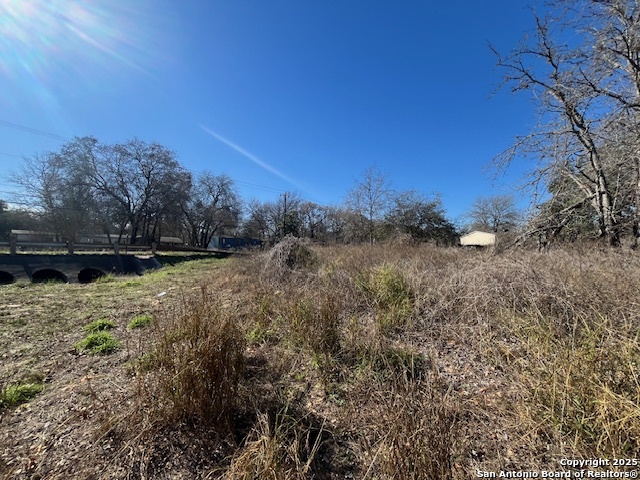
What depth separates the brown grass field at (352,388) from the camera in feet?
4.73

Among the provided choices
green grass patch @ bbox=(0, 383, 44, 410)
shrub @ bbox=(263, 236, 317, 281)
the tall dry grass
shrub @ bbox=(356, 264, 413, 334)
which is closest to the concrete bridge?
shrub @ bbox=(263, 236, 317, 281)

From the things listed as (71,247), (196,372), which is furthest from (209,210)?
(196,372)

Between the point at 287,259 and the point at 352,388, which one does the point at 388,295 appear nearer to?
the point at 352,388

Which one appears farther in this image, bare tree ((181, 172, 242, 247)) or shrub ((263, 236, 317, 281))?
bare tree ((181, 172, 242, 247))

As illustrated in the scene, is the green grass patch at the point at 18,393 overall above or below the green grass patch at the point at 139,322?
below

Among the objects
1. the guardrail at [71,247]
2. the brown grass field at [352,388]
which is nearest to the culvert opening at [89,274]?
the guardrail at [71,247]

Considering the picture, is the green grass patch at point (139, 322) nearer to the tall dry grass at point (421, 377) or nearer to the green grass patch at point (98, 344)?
the green grass patch at point (98, 344)

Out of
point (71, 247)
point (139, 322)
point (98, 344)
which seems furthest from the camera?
point (71, 247)

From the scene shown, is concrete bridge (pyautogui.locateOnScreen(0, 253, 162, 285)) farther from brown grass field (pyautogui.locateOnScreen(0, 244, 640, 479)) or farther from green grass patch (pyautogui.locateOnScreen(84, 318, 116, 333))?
brown grass field (pyautogui.locateOnScreen(0, 244, 640, 479))

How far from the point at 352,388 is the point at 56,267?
14.3 metres

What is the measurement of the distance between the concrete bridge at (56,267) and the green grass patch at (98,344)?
9120 millimetres

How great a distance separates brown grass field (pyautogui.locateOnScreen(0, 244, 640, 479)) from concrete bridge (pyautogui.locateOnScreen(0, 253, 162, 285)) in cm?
Answer: 904

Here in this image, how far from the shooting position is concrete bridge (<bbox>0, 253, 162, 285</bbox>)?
973cm

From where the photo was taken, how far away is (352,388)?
2.19 metres
